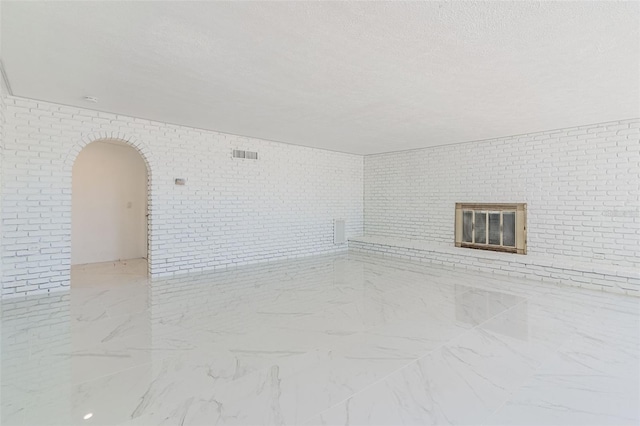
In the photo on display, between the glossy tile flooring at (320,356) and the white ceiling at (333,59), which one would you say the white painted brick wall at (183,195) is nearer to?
the white ceiling at (333,59)

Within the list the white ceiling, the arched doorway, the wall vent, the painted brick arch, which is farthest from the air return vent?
the wall vent

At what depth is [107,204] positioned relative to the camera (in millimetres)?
7055

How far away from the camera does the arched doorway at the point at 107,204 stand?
22.1 feet

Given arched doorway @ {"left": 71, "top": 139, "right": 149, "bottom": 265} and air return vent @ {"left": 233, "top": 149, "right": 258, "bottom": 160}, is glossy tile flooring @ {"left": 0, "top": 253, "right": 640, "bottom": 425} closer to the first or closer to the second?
arched doorway @ {"left": 71, "top": 139, "right": 149, "bottom": 265}

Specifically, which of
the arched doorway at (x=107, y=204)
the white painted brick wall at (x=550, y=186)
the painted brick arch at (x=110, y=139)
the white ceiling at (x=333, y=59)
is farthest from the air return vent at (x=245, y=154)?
the white painted brick wall at (x=550, y=186)

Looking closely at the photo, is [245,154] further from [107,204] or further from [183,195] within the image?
[107,204]

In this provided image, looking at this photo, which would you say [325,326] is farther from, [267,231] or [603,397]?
[267,231]

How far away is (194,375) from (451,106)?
13.3 feet

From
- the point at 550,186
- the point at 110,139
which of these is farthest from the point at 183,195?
the point at 550,186

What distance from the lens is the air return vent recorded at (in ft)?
20.9

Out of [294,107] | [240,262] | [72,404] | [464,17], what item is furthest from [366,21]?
[240,262]

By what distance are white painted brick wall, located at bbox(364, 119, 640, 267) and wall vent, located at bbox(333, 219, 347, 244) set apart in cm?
136

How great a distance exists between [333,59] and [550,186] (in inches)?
186

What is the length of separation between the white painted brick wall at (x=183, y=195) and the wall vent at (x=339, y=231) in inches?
4.0
